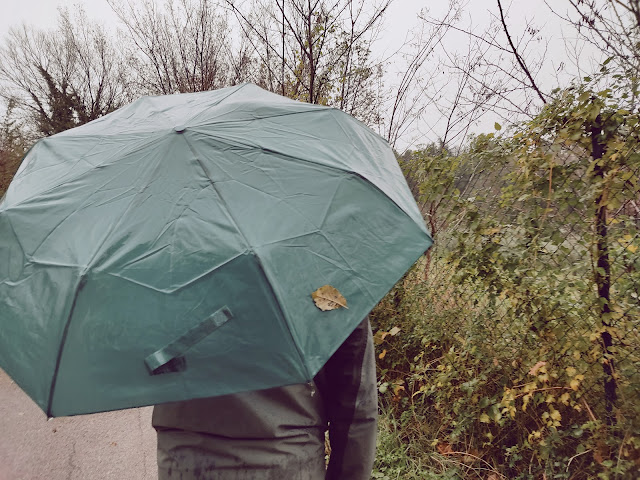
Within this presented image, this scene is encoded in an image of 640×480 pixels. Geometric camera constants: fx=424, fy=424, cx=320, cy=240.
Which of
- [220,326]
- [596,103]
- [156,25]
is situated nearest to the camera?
[220,326]

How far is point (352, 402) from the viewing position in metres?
1.34

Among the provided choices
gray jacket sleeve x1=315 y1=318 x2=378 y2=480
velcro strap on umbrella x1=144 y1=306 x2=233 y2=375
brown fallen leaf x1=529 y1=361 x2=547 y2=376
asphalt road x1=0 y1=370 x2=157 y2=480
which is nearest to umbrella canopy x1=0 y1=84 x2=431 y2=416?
velcro strap on umbrella x1=144 y1=306 x2=233 y2=375

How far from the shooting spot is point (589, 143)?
2186mm

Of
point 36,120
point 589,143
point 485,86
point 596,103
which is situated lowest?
point 589,143

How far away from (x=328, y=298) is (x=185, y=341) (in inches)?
13.8

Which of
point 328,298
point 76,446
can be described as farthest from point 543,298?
point 76,446

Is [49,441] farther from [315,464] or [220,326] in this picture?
[220,326]

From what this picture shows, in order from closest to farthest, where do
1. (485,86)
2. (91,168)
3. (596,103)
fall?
(91,168), (596,103), (485,86)

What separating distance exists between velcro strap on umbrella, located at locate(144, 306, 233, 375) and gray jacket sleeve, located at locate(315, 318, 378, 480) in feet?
1.52

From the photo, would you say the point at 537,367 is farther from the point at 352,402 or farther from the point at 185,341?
the point at 185,341

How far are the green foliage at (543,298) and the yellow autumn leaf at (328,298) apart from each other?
1.66 metres

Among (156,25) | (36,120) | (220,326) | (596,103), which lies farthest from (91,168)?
(36,120)

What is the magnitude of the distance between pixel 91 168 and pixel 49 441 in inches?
128

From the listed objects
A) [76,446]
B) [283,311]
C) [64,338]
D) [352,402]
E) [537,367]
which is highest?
[283,311]
